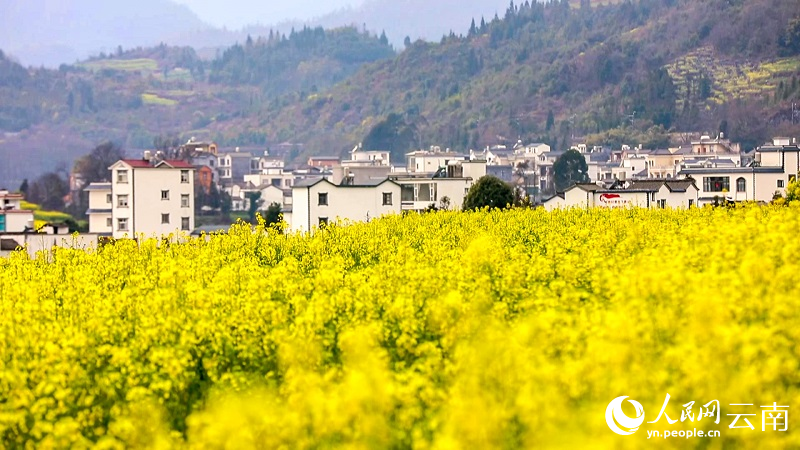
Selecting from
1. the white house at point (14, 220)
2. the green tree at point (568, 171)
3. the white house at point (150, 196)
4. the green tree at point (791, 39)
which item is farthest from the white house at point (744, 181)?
the green tree at point (791, 39)

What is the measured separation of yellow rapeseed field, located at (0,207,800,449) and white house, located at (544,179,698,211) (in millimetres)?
42213

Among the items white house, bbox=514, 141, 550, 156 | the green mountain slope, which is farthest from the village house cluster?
the green mountain slope

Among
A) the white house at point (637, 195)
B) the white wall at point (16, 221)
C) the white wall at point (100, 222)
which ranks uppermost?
the white house at point (637, 195)

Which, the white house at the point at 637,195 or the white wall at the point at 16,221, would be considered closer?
the white house at the point at 637,195

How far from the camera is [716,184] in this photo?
73562 millimetres

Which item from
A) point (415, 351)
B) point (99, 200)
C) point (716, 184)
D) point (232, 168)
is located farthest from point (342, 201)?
point (232, 168)

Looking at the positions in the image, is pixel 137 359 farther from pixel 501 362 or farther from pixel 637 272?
pixel 637 272

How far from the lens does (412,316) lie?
1293cm

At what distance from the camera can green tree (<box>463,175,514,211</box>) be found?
58.6 meters

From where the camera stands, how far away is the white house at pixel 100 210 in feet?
271

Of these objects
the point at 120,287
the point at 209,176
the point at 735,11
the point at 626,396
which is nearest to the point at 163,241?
the point at 120,287

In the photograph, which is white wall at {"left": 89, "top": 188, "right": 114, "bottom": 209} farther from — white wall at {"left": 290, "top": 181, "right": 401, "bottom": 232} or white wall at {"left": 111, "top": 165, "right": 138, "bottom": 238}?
white wall at {"left": 290, "top": 181, "right": 401, "bottom": 232}

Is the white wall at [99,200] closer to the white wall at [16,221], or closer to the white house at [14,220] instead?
the white house at [14,220]

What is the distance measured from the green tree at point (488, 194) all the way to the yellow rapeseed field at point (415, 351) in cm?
4068
